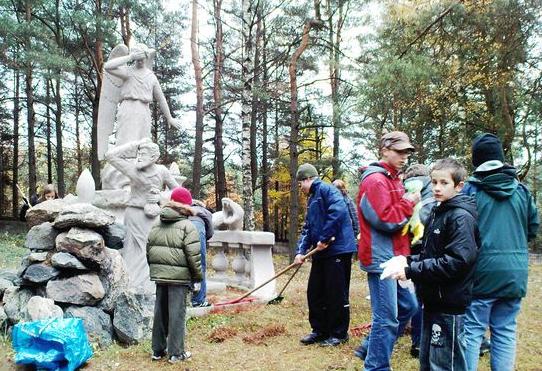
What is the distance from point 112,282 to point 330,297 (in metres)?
2.32

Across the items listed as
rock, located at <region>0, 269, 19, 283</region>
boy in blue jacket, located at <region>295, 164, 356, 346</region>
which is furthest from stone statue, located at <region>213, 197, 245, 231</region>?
rock, located at <region>0, 269, 19, 283</region>

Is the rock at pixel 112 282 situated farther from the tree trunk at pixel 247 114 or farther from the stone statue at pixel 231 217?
the tree trunk at pixel 247 114

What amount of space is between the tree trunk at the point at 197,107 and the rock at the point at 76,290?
1161 cm

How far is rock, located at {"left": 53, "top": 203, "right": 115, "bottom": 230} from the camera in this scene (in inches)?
196

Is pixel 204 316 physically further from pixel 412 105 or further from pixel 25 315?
pixel 412 105

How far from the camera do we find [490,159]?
3.27 meters

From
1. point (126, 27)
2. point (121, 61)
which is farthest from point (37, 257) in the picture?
point (126, 27)

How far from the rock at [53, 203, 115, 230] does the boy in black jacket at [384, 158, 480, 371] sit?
356 centimetres

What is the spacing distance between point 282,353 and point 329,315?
23.4 inches

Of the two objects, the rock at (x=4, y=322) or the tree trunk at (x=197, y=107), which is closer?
the rock at (x=4, y=322)

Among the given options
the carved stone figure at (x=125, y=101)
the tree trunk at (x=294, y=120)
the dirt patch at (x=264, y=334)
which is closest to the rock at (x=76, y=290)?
the dirt patch at (x=264, y=334)

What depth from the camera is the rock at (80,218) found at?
4988mm

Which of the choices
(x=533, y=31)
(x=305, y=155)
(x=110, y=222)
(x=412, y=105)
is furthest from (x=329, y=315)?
(x=305, y=155)

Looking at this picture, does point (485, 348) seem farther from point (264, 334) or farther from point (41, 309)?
point (41, 309)
